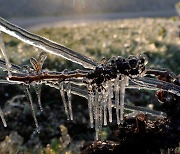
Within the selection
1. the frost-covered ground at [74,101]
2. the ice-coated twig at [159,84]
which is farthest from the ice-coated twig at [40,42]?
the frost-covered ground at [74,101]

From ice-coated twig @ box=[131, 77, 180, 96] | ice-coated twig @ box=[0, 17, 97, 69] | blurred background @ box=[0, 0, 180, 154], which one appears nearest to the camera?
ice-coated twig @ box=[0, 17, 97, 69]

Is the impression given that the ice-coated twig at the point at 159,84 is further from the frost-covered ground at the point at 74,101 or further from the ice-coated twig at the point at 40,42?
the frost-covered ground at the point at 74,101

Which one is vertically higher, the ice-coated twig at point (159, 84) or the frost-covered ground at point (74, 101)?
the ice-coated twig at point (159, 84)

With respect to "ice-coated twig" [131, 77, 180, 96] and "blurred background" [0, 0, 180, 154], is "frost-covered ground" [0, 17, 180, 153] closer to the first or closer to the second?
"blurred background" [0, 0, 180, 154]

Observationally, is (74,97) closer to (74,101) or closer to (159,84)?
(74,101)

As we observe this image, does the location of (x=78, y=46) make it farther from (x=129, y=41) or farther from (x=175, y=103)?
(x=175, y=103)

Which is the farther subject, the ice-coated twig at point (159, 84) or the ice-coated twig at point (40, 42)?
the ice-coated twig at point (159, 84)

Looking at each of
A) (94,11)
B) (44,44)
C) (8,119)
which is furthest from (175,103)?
(94,11)

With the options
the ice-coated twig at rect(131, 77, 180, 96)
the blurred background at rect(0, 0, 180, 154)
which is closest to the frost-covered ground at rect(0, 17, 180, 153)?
the blurred background at rect(0, 0, 180, 154)

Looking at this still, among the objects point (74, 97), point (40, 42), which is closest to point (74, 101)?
point (74, 97)
